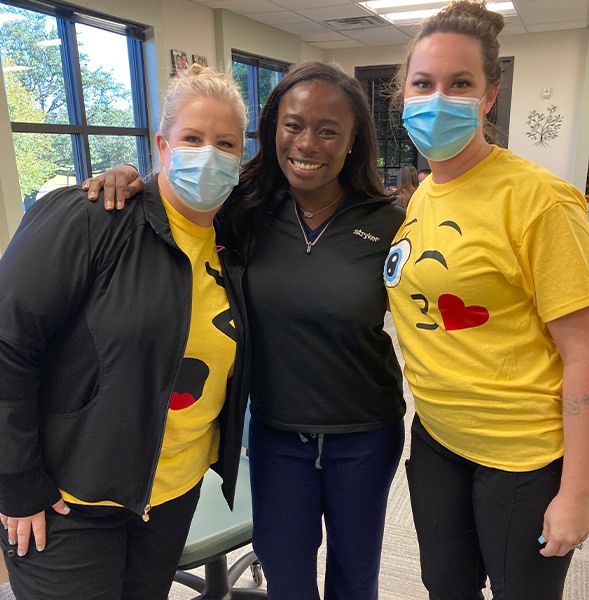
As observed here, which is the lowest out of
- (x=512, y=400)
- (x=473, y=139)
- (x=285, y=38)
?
(x=512, y=400)

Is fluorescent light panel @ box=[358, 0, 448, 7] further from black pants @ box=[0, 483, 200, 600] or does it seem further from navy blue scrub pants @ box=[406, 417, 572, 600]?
black pants @ box=[0, 483, 200, 600]

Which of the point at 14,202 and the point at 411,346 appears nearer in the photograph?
the point at 411,346

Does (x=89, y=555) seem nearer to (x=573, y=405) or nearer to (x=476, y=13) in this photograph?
(x=573, y=405)

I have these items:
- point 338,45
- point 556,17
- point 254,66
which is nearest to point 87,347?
point 254,66

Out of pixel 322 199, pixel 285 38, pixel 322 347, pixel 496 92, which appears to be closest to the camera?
pixel 496 92

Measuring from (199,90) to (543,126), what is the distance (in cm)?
749

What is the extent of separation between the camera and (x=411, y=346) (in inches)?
46.4

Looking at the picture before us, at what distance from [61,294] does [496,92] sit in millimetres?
970

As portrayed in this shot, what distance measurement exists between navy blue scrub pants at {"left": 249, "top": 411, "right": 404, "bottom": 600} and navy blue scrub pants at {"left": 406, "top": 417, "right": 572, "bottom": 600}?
11 centimetres

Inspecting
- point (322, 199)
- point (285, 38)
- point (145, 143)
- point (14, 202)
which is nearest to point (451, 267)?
point (322, 199)

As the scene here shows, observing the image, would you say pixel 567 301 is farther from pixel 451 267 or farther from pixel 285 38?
pixel 285 38

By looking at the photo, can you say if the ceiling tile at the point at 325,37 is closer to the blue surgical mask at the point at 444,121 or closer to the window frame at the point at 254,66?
the window frame at the point at 254,66

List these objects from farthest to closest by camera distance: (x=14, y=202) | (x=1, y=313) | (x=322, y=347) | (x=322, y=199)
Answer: (x=14, y=202), (x=322, y=199), (x=322, y=347), (x=1, y=313)

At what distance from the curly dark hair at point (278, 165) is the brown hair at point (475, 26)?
0.28m
